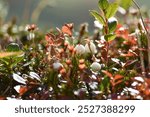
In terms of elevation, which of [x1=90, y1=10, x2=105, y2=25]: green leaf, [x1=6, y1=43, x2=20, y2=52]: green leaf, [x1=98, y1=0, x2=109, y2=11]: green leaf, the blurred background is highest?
the blurred background

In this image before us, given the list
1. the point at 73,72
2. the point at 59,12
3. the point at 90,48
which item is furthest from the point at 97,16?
the point at 59,12

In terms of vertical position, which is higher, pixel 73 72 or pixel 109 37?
pixel 109 37

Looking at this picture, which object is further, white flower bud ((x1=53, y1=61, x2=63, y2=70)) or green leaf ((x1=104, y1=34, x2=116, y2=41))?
green leaf ((x1=104, y1=34, x2=116, y2=41))

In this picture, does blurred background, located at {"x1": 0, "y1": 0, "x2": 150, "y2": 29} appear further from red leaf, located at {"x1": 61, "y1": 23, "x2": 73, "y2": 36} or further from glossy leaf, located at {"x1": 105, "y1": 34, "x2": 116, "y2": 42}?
glossy leaf, located at {"x1": 105, "y1": 34, "x2": 116, "y2": 42}

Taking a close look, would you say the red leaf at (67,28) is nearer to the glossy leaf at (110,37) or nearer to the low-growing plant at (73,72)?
the low-growing plant at (73,72)

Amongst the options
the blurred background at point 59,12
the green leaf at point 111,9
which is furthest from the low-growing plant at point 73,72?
the blurred background at point 59,12

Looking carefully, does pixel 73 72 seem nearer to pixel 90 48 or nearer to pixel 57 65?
pixel 57 65

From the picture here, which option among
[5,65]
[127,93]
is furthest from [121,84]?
[5,65]

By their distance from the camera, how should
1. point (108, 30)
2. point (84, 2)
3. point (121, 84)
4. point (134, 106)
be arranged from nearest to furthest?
point (134, 106), point (121, 84), point (108, 30), point (84, 2)

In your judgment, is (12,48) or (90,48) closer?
(12,48)

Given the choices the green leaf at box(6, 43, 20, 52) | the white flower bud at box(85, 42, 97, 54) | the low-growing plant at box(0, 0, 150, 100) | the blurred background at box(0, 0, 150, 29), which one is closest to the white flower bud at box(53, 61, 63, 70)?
the low-growing plant at box(0, 0, 150, 100)

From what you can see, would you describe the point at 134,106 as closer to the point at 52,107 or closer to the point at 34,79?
the point at 52,107
